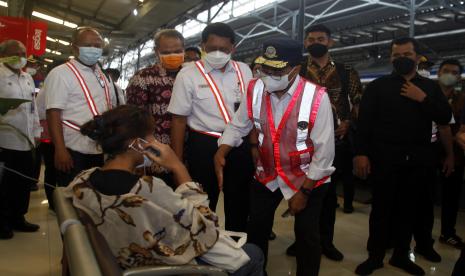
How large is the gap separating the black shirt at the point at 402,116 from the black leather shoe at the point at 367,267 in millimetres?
711

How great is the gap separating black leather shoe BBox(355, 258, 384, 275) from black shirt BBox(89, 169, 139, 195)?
78.1 inches

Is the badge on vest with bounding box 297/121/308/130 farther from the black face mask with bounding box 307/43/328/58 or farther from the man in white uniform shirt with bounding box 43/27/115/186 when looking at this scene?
the man in white uniform shirt with bounding box 43/27/115/186

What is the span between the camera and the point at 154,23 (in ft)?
27.8

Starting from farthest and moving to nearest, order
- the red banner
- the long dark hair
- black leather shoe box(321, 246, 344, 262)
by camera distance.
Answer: the red banner, black leather shoe box(321, 246, 344, 262), the long dark hair

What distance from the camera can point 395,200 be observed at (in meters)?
2.82

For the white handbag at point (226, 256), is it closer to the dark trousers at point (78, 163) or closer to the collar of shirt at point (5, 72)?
the dark trousers at point (78, 163)

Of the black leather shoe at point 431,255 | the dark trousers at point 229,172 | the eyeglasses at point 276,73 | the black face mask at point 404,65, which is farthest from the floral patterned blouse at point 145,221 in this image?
the black leather shoe at point 431,255

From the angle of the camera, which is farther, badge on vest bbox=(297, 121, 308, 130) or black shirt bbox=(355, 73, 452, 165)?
black shirt bbox=(355, 73, 452, 165)

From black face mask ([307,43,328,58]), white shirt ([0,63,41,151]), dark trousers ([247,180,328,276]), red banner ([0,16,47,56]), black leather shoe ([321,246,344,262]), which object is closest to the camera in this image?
dark trousers ([247,180,328,276])

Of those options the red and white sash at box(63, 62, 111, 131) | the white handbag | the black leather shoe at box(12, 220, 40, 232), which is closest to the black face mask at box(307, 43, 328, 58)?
the red and white sash at box(63, 62, 111, 131)

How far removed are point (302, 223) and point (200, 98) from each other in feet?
3.07

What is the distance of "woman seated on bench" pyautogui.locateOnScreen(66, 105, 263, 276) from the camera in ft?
4.31

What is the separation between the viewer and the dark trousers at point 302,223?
81.7 inches

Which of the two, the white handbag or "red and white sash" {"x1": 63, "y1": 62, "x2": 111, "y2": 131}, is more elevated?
"red and white sash" {"x1": 63, "y1": 62, "x2": 111, "y2": 131}
